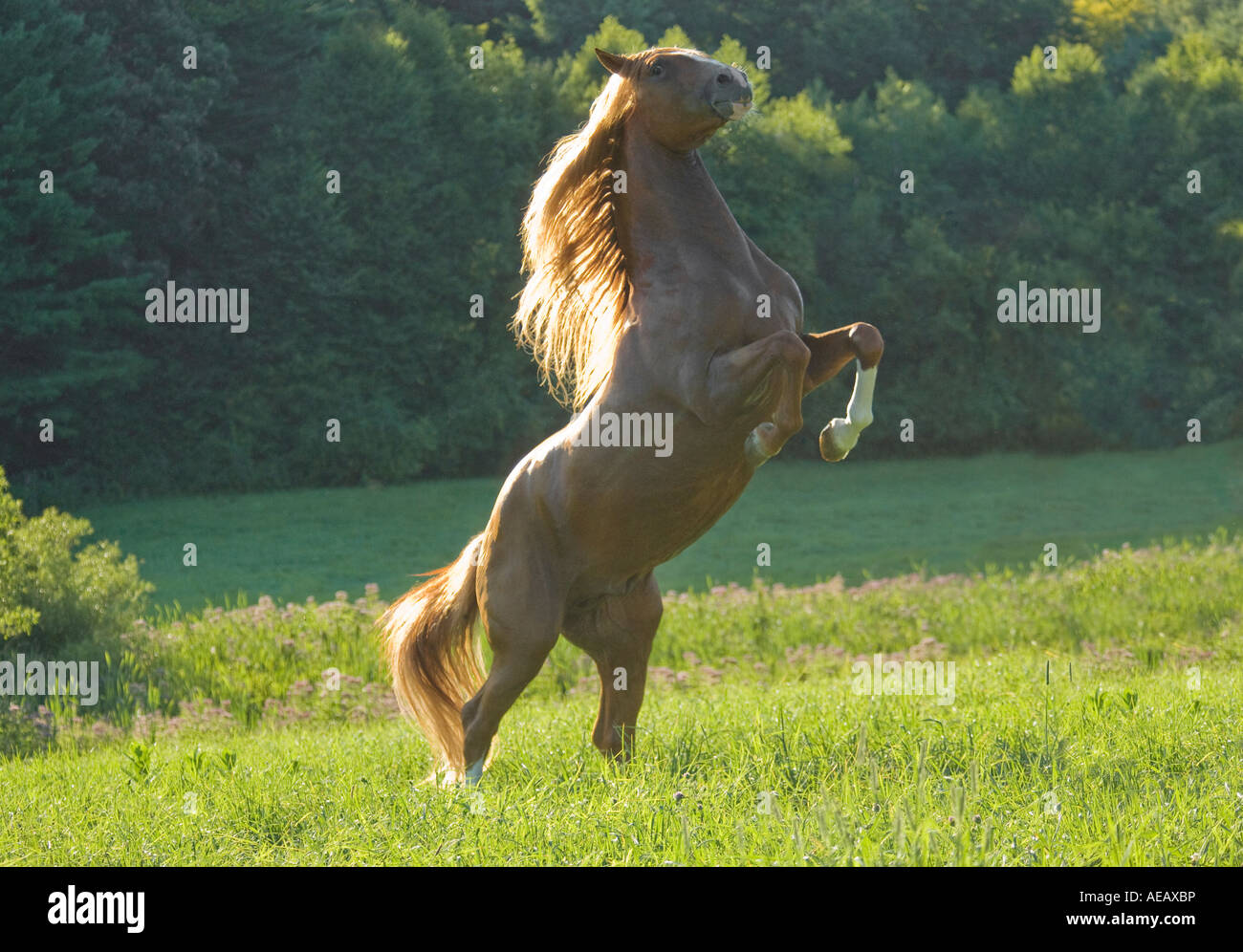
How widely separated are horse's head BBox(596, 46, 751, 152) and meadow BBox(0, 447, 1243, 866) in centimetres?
242

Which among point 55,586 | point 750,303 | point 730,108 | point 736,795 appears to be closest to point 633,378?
point 750,303

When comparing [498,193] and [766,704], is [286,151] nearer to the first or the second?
[498,193]

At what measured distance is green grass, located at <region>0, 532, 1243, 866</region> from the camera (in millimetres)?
3883

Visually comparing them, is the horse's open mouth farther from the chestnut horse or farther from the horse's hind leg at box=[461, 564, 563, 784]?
the horse's hind leg at box=[461, 564, 563, 784]

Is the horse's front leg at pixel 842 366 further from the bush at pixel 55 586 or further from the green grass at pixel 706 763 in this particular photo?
the bush at pixel 55 586

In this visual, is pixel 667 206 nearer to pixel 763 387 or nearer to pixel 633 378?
pixel 633 378

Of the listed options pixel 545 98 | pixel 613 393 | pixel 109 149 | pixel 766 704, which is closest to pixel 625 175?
pixel 613 393

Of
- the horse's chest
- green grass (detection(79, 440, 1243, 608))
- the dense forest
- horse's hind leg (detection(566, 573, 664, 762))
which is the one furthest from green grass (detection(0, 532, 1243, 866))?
the dense forest

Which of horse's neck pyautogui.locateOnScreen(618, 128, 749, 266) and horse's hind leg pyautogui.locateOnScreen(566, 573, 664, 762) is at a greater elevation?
horse's neck pyautogui.locateOnScreen(618, 128, 749, 266)

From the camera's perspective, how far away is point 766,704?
22.8 feet

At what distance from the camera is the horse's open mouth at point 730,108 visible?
4.84 meters

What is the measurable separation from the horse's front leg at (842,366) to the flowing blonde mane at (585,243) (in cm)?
84

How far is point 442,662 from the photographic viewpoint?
19.0ft

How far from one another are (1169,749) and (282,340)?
63.1ft
